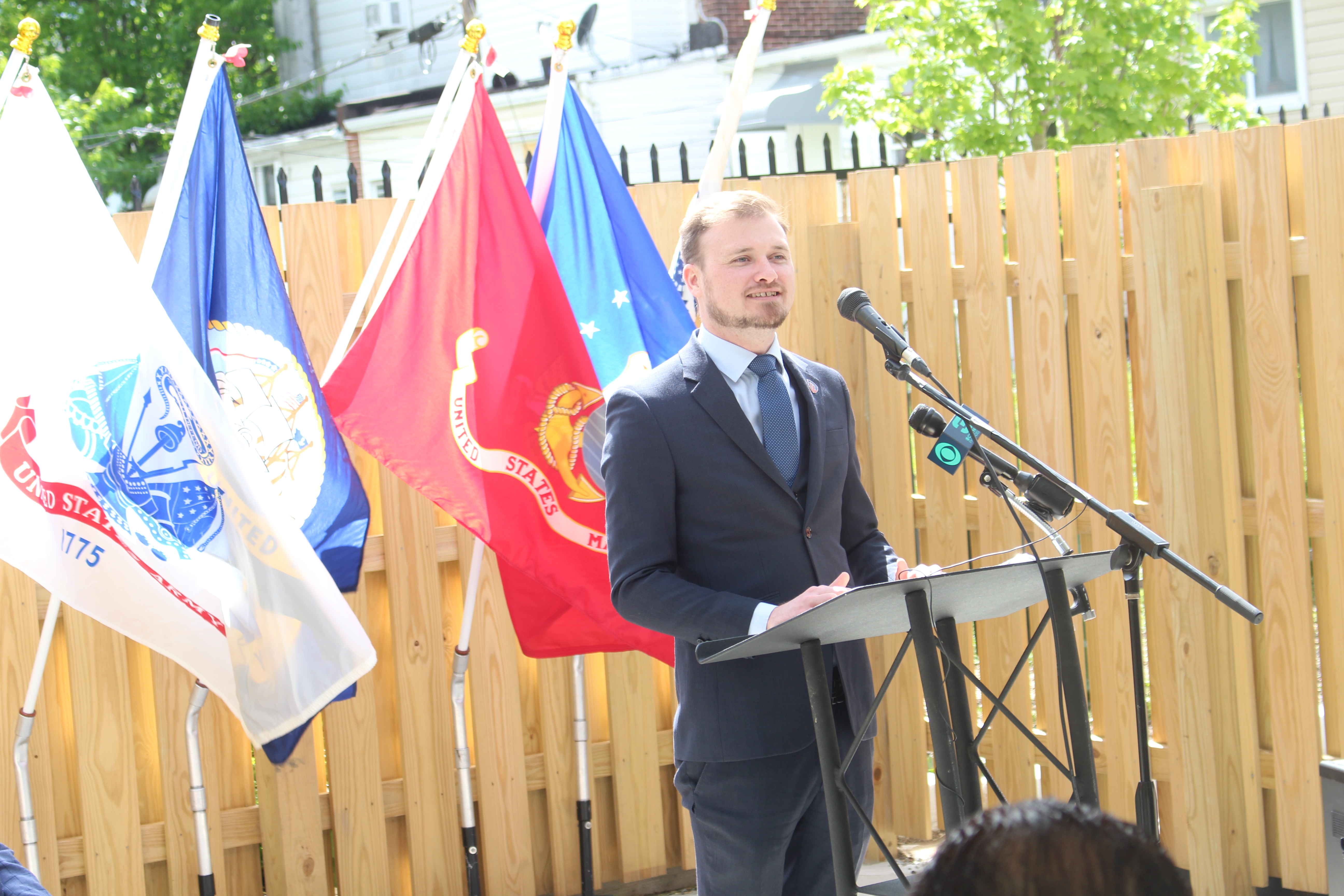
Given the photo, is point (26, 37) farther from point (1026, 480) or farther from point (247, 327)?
point (1026, 480)

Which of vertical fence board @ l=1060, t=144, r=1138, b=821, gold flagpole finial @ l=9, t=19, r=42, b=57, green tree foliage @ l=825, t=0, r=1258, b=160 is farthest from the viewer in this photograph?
green tree foliage @ l=825, t=0, r=1258, b=160

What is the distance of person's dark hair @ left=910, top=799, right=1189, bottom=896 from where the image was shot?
0.91 meters

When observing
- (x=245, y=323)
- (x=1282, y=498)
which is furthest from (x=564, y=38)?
(x=1282, y=498)

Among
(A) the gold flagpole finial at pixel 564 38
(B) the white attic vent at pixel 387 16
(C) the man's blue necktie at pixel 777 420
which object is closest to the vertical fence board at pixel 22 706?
(A) the gold flagpole finial at pixel 564 38

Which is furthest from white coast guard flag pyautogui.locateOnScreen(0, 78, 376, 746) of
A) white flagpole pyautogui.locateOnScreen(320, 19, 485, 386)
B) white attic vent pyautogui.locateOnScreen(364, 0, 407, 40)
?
white attic vent pyautogui.locateOnScreen(364, 0, 407, 40)

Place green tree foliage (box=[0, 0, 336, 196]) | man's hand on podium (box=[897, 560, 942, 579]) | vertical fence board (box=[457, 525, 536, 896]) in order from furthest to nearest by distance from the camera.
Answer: green tree foliage (box=[0, 0, 336, 196]) → vertical fence board (box=[457, 525, 536, 896]) → man's hand on podium (box=[897, 560, 942, 579])

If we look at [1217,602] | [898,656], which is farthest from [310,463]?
[1217,602]

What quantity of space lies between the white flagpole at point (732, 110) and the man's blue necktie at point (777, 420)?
1413 millimetres

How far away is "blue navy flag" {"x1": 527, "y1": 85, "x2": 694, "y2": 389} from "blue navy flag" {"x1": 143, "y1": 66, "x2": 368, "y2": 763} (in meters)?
0.86

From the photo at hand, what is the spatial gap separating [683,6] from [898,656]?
15.1 meters

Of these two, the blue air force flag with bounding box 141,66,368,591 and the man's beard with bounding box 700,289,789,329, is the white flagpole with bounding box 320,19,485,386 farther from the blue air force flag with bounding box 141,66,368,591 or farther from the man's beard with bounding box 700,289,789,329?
the man's beard with bounding box 700,289,789,329

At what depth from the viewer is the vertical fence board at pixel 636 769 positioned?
425 cm

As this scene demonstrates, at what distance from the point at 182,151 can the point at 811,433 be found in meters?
1.90

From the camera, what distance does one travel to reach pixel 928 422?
7.93 feet
